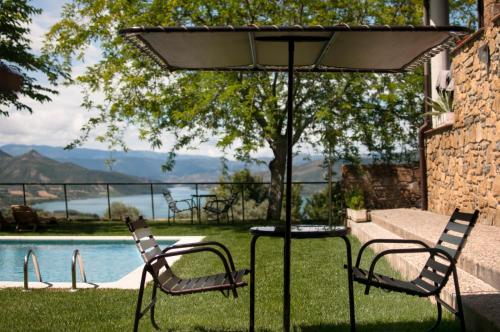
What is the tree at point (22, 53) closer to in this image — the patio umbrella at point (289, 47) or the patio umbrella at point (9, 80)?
the patio umbrella at point (289, 47)

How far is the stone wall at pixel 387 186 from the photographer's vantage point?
36.1ft

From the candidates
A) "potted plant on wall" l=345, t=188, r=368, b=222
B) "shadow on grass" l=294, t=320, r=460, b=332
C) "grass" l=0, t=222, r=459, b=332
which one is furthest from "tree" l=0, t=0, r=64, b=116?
"shadow on grass" l=294, t=320, r=460, b=332

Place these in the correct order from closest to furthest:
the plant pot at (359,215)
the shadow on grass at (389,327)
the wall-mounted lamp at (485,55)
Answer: the shadow on grass at (389,327), the wall-mounted lamp at (485,55), the plant pot at (359,215)

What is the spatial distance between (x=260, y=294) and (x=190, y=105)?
8286mm

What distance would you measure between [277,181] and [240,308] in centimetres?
948

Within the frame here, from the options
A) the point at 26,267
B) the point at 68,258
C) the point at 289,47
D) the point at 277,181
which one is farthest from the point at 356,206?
the point at 289,47

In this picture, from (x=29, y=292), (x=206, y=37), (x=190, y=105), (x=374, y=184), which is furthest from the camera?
(x=190, y=105)

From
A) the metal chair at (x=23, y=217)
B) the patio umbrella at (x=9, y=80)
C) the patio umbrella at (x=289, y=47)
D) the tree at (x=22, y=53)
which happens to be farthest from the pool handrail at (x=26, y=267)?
the tree at (x=22, y=53)

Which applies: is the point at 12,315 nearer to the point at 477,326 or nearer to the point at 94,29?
the point at 477,326

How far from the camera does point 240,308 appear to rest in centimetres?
452

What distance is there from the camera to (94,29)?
14156mm

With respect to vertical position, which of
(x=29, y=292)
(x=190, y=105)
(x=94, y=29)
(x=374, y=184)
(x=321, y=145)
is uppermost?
(x=94, y=29)

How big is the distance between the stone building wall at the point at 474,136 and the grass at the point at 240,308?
6.38 feet

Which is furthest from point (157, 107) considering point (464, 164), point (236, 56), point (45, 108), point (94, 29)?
point (236, 56)
